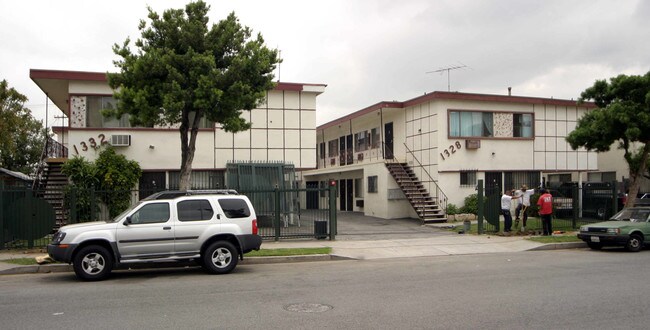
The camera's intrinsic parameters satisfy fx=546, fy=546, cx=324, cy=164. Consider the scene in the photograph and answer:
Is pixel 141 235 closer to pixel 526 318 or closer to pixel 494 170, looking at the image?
pixel 526 318

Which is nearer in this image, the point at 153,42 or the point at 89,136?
the point at 153,42

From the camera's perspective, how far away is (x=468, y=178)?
1026 inches

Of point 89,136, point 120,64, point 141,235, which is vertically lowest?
point 141,235

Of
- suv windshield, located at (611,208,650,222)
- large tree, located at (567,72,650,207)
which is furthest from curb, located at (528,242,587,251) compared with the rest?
large tree, located at (567,72,650,207)

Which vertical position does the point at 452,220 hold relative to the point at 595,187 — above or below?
below

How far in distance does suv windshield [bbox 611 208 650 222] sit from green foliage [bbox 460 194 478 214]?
8.56m

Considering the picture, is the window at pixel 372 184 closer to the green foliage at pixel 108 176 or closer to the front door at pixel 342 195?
the front door at pixel 342 195

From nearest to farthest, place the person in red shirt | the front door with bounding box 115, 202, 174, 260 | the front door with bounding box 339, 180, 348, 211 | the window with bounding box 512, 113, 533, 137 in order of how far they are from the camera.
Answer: the front door with bounding box 115, 202, 174, 260
the person in red shirt
the window with bounding box 512, 113, 533, 137
the front door with bounding box 339, 180, 348, 211

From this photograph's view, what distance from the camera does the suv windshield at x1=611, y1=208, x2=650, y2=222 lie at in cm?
1638

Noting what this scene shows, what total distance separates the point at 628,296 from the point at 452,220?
16.1m

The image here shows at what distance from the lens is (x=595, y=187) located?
21828 millimetres

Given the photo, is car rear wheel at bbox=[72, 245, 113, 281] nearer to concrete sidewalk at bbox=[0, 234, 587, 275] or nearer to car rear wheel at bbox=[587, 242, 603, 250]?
concrete sidewalk at bbox=[0, 234, 587, 275]

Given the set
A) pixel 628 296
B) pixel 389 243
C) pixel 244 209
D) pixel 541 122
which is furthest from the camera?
pixel 541 122

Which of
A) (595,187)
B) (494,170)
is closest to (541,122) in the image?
(494,170)
